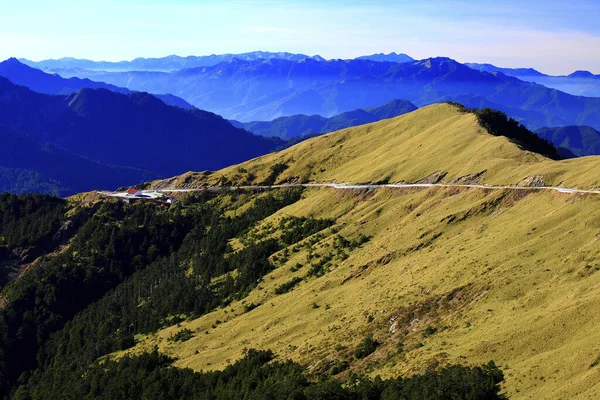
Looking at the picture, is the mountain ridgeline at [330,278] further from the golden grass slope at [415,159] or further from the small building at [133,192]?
the small building at [133,192]

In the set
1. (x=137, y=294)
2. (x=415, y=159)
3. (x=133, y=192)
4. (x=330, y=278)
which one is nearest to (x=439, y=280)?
(x=330, y=278)

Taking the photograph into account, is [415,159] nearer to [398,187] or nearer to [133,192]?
[398,187]

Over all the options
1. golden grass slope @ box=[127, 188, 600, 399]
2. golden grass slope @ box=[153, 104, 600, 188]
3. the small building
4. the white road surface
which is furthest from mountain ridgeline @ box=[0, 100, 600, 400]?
the small building

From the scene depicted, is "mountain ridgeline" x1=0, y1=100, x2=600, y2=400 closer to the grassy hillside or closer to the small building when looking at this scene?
the grassy hillside

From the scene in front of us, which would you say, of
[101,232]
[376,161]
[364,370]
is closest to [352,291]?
[364,370]

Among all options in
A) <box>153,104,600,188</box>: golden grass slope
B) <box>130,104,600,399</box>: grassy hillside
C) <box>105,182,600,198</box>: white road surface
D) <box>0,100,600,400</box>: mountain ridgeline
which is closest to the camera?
<box>130,104,600,399</box>: grassy hillside

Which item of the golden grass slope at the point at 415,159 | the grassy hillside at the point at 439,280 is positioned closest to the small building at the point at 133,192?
the golden grass slope at the point at 415,159
